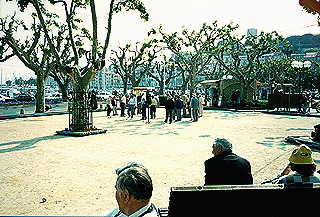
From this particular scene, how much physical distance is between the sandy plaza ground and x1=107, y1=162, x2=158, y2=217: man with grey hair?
252 centimetres

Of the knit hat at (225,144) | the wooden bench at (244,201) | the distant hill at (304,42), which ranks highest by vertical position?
the distant hill at (304,42)

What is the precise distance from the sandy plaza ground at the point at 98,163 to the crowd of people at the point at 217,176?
1.47 meters

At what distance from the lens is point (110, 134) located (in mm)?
12883

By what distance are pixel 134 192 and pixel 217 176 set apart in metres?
1.80

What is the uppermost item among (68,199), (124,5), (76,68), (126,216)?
(124,5)

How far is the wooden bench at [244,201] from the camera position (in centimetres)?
207

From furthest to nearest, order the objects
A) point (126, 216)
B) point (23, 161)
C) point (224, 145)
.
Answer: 1. point (23, 161)
2. point (224, 145)
3. point (126, 216)

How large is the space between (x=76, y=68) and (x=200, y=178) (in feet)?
30.0

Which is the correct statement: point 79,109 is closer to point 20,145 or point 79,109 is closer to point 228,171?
point 20,145

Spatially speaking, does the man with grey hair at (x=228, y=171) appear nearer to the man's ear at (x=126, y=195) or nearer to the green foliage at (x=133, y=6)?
the man's ear at (x=126, y=195)

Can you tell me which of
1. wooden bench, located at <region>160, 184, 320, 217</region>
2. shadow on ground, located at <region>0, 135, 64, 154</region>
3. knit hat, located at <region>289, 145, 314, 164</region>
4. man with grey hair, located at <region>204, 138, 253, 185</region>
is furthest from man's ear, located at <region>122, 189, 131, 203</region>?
shadow on ground, located at <region>0, 135, 64, 154</region>

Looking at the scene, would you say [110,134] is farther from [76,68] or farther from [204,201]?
[204,201]

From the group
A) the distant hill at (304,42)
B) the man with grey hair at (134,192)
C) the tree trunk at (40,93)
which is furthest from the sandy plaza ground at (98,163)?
the distant hill at (304,42)

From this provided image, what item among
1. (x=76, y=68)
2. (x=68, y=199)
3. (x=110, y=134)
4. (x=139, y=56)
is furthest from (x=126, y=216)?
(x=139, y=56)
